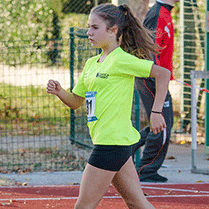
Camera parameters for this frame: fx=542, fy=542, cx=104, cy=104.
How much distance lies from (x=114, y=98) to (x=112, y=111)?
9 centimetres

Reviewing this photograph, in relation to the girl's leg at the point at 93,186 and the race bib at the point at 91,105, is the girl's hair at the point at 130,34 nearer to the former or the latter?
the race bib at the point at 91,105

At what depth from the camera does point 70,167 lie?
764 cm

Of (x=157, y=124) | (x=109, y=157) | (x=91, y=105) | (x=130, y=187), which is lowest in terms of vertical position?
Result: (x=130, y=187)

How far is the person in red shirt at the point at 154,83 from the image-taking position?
613 centimetres

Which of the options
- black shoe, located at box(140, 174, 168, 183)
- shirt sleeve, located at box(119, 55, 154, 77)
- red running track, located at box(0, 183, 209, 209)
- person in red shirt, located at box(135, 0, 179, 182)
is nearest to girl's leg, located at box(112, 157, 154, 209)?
shirt sleeve, located at box(119, 55, 154, 77)

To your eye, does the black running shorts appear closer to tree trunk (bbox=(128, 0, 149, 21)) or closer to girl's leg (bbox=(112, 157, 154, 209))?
girl's leg (bbox=(112, 157, 154, 209))

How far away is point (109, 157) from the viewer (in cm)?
372

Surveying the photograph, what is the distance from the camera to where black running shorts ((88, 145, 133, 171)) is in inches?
146

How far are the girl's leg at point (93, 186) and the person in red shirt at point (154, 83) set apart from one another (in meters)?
2.62

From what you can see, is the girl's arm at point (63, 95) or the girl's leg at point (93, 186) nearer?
the girl's leg at point (93, 186)

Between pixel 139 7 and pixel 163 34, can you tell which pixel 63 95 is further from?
pixel 139 7

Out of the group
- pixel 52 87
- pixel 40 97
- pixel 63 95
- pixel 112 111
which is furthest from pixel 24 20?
pixel 112 111

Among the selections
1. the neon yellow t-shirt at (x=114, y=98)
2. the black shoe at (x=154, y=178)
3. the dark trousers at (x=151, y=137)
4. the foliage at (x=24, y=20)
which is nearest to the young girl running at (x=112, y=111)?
the neon yellow t-shirt at (x=114, y=98)

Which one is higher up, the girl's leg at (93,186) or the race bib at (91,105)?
the race bib at (91,105)
